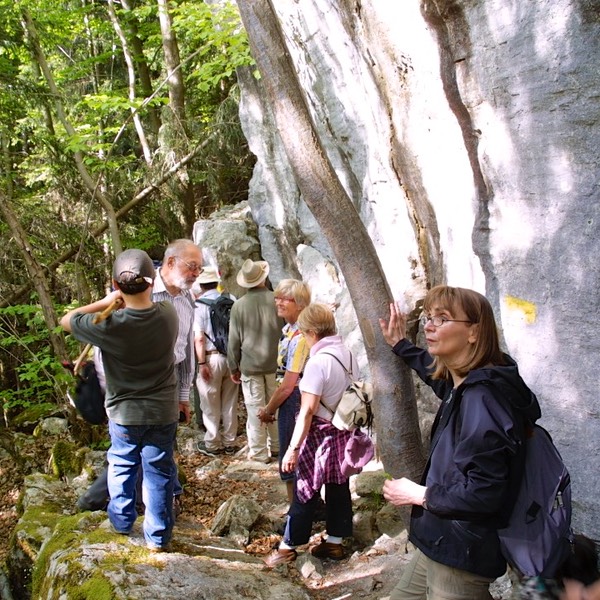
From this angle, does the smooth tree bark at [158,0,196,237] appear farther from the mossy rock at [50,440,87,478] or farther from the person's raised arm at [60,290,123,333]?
the person's raised arm at [60,290,123,333]

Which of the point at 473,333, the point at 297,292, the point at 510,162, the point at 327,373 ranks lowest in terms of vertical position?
the point at 327,373

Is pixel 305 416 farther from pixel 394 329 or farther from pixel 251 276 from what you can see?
pixel 251 276

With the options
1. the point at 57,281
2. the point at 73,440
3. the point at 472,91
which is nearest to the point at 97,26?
the point at 57,281

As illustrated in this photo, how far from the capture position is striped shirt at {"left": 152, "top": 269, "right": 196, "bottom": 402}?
15.9 ft

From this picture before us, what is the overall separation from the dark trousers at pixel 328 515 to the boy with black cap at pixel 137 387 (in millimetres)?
998

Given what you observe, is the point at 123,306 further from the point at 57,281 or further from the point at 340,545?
the point at 57,281

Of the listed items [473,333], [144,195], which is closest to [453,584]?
[473,333]

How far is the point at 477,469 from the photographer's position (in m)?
2.33

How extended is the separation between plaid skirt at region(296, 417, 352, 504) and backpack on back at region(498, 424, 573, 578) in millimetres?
2196

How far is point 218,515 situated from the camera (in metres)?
5.57

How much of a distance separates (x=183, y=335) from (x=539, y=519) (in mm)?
3245

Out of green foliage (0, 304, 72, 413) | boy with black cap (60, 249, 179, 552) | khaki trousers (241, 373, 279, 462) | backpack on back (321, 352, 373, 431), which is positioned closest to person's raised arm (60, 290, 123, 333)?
boy with black cap (60, 249, 179, 552)

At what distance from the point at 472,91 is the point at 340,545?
3538 mm

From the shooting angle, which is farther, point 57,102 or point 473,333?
point 57,102
